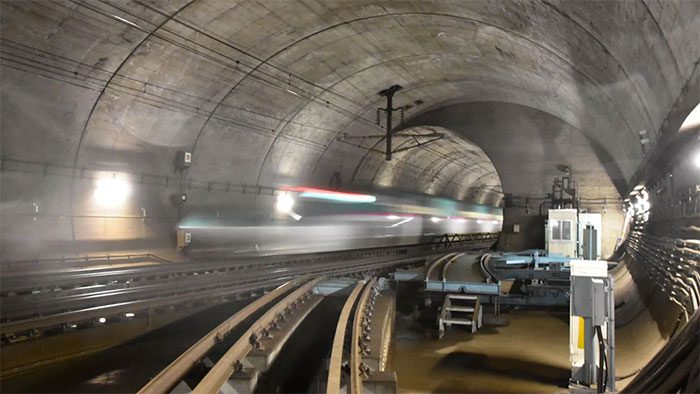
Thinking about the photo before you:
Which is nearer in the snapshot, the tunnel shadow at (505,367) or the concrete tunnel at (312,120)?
the concrete tunnel at (312,120)

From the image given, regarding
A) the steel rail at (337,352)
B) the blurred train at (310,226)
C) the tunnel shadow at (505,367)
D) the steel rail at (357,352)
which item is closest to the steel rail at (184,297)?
the blurred train at (310,226)

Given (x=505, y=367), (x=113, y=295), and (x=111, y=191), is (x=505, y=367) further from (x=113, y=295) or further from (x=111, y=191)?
(x=111, y=191)

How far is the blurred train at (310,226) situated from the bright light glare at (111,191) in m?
2.17

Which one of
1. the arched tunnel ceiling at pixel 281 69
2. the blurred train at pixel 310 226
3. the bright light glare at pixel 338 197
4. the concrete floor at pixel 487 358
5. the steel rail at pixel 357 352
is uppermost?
the arched tunnel ceiling at pixel 281 69

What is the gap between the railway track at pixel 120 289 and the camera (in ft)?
20.9

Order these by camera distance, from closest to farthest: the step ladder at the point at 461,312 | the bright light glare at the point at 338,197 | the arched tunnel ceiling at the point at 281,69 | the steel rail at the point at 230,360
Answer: the steel rail at the point at 230,360 < the arched tunnel ceiling at the point at 281,69 < the step ladder at the point at 461,312 < the bright light glare at the point at 338,197

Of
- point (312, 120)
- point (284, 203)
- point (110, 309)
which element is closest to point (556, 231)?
point (312, 120)

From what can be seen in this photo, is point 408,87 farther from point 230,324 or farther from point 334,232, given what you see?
point 230,324

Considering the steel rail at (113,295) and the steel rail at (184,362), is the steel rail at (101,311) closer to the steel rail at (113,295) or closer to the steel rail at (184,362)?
the steel rail at (113,295)

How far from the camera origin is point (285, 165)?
17672 millimetres

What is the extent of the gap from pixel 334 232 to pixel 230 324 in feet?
34.5

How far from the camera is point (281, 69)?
42.3 feet

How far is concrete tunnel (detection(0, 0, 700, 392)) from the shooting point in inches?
237

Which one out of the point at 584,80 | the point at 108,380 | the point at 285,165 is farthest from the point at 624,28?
the point at 285,165
